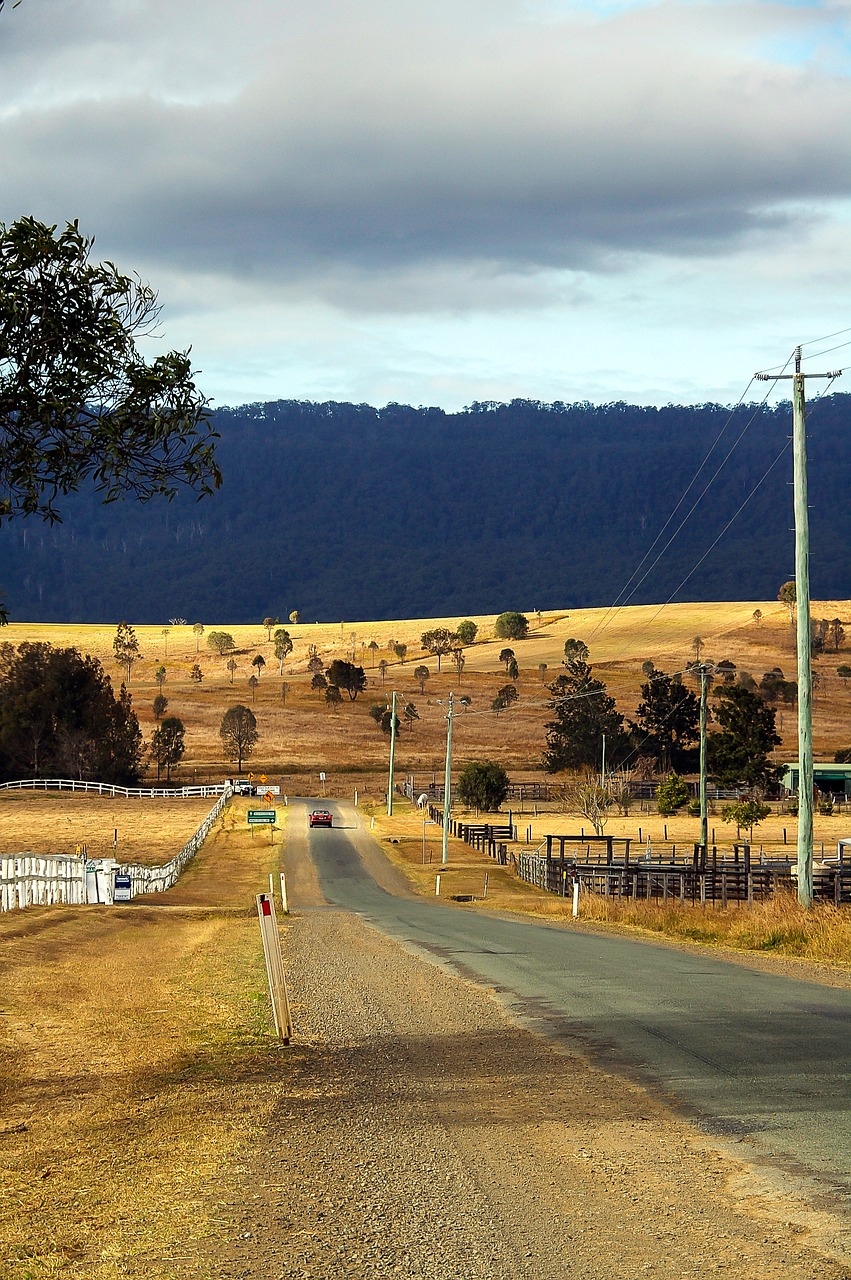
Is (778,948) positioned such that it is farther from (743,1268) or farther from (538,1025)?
(743,1268)

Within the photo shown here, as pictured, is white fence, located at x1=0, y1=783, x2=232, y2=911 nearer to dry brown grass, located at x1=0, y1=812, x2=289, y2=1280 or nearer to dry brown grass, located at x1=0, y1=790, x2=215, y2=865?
dry brown grass, located at x1=0, y1=812, x2=289, y2=1280

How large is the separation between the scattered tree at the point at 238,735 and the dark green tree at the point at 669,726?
3995cm

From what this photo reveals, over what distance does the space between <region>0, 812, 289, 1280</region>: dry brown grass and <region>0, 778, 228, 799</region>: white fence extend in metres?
85.7

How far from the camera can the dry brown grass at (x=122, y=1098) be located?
682cm

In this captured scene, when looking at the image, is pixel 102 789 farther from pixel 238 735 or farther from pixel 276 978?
pixel 276 978

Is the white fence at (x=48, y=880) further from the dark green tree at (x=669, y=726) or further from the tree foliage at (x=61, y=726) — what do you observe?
the dark green tree at (x=669, y=726)

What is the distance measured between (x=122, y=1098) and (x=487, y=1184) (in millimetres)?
3867

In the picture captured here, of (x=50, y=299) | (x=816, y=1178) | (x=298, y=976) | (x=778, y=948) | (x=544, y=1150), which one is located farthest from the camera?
(x=778, y=948)

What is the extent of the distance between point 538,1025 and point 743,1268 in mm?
7360

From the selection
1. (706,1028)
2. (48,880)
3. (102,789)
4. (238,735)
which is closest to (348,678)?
(238,735)

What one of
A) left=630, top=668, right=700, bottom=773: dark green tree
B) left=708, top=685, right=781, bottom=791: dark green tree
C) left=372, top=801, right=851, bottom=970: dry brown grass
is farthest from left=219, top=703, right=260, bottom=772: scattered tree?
left=372, top=801, right=851, bottom=970: dry brown grass

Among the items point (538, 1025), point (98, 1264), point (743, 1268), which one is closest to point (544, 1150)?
point (743, 1268)

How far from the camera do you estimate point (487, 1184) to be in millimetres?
7578

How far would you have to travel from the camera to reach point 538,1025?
44.0 ft
